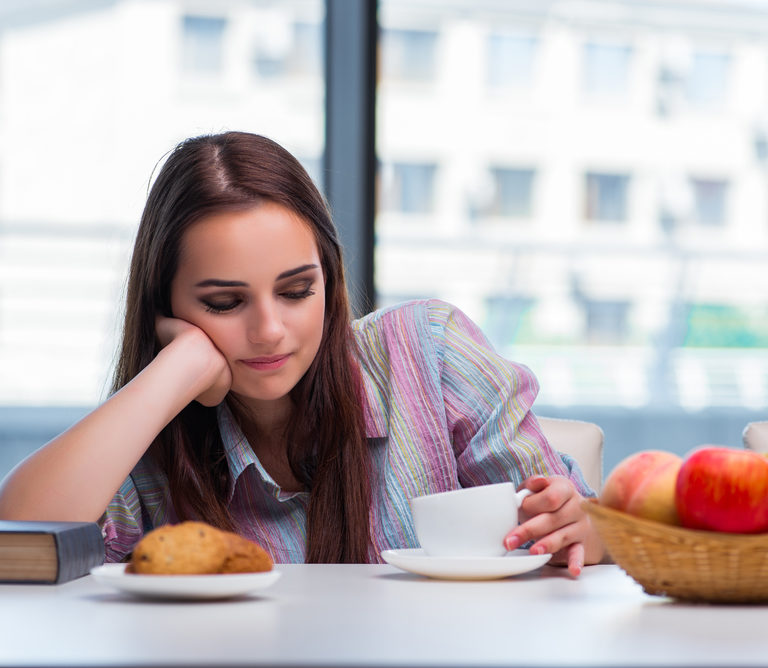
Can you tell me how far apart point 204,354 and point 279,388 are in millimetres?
106

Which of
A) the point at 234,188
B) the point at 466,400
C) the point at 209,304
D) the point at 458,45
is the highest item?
the point at 458,45

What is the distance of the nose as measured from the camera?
4.05ft

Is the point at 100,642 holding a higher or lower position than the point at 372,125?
lower

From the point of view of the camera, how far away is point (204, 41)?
5.92m

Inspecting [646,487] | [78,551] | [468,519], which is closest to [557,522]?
[468,519]

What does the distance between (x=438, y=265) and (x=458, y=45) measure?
174 cm

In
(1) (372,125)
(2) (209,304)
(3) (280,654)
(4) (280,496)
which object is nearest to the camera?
(3) (280,654)

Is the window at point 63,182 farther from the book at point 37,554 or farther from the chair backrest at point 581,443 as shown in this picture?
the book at point 37,554

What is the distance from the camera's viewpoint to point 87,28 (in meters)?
5.09

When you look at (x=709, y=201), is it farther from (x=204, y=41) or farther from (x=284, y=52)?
(x=204, y=41)

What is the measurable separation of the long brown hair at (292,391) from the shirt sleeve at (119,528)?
63 mm

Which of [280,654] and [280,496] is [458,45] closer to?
[280,496]

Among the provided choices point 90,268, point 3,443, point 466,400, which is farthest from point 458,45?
point 466,400

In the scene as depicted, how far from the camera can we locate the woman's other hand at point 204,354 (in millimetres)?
1271
